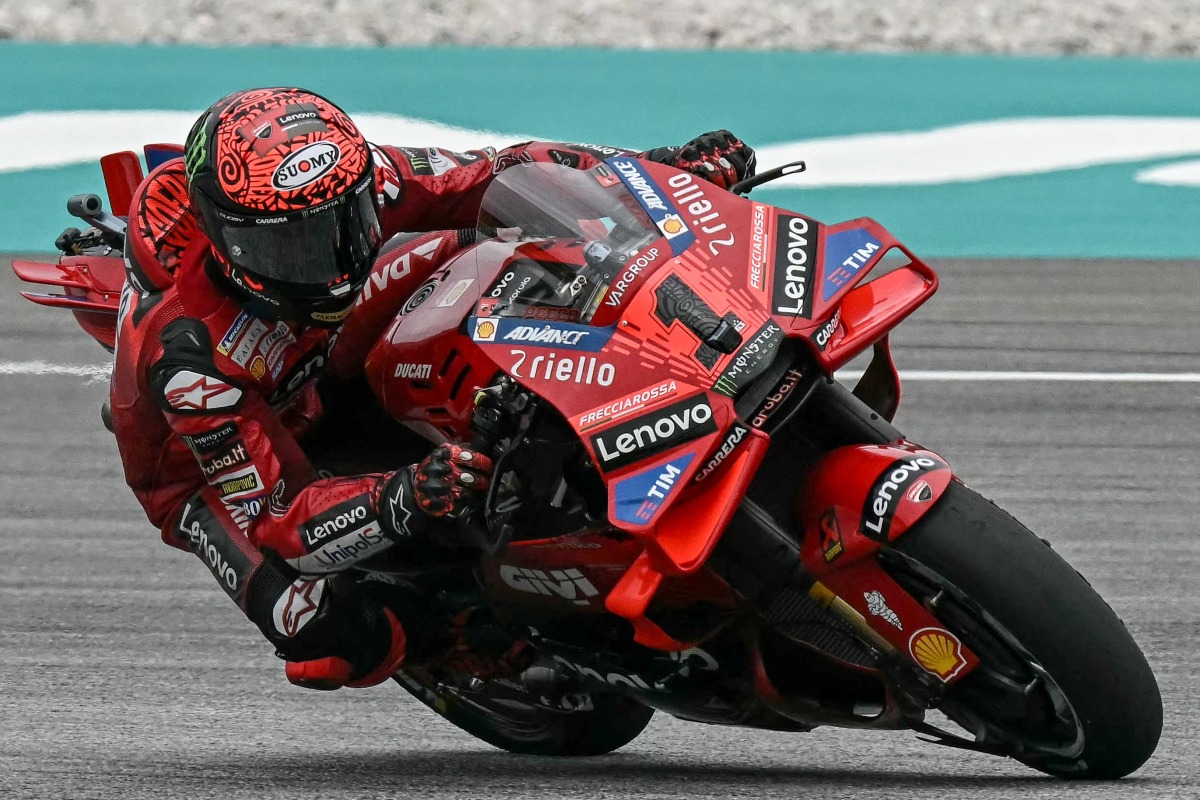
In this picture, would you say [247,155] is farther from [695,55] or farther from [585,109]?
[695,55]

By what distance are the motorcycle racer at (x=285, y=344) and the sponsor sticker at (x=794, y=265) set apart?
43cm

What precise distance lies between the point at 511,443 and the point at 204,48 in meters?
7.61

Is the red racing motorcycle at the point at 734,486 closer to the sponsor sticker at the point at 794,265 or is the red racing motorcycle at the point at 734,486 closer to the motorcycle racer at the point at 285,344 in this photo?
the sponsor sticker at the point at 794,265

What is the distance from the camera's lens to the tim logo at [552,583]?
142 inches

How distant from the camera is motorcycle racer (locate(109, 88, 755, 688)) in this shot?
11.7 feet

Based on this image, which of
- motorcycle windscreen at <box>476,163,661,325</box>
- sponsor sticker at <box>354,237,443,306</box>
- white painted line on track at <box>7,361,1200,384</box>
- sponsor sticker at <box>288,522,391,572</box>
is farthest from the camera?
white painted line on track at <box>7,361,1200,384</box>

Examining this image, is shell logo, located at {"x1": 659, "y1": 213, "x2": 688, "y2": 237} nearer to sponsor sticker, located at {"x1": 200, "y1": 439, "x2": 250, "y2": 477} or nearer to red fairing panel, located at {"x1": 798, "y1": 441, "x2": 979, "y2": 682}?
red fairing panel, located at {"x1": 798, "y1": 441, "x2": 979, "y2": 682}

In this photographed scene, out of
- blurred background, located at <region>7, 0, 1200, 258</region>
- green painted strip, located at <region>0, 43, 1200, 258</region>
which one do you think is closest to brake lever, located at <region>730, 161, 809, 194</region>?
blurred background, located at <region>7, 0, 1200, 258</region>

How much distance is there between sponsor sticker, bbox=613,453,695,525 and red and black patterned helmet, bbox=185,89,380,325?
0.83 m

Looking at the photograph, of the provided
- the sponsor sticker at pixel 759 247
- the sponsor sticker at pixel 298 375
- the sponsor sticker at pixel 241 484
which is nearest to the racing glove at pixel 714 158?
the sponsor sticker at pixel 759 247

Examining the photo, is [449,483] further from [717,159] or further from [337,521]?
[717,159]

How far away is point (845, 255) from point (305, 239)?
1.07 metres

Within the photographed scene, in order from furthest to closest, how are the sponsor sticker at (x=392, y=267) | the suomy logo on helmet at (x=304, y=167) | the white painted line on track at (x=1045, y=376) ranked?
the white painted line on track at (x=1045, y=376), the sponsor sticker at (x=392, y=267), the suomy logo on helmet at (x=304, y=167)

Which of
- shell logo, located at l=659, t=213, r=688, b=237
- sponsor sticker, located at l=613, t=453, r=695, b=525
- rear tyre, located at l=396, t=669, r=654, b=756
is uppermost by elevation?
shell logo, located at l=659, t=213, r=688, b=237
